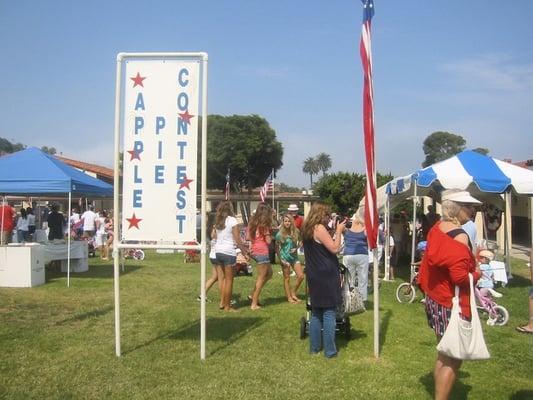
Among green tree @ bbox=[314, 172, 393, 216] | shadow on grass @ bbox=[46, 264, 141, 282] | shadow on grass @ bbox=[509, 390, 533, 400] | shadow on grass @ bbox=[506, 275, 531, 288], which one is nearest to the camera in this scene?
shadow on grass @ bbox=[509, 390, 533, 400]

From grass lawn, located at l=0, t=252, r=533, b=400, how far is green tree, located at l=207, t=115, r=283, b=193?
48.5 m

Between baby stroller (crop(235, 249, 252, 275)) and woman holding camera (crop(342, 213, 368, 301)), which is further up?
woman holding camera (crop(342, 213, 368, 301))

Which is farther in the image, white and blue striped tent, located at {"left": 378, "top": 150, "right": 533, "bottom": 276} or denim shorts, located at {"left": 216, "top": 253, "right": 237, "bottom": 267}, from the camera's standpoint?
white and blue striped tent, located at {"left": 378, "top": 150, "right": 533, "bottom": 276}

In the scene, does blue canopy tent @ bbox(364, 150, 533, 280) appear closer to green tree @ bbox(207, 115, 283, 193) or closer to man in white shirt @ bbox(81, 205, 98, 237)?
man in white shirt @ bbox(81, 205, 98, 237)

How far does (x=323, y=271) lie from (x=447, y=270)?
193cm

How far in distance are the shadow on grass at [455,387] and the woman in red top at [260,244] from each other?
3707 mm

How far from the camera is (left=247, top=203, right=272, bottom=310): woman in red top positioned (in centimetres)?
860

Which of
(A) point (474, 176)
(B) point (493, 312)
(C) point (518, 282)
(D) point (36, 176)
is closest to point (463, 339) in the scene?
(B) point (493, 312)

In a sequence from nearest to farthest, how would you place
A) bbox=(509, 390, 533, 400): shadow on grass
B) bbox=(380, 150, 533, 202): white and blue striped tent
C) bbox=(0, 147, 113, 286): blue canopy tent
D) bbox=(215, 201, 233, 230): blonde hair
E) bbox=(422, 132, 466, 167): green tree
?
bbox=(509, 390, 533, 400): shadow on grass
bbox=(215, 201, 233, 230): blonde hair
bbox=(380, 150, 533, 202): white and blue striped tent
bbox=(0, 147, 113, 286): blue canopy tent
bbox=(422, 132, 466, 167): green tree

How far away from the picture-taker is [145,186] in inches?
229

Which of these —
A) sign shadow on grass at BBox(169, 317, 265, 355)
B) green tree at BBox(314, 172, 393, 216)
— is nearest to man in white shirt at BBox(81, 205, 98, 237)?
sign shadow on grass at BBox(169, 317, 265, 355)

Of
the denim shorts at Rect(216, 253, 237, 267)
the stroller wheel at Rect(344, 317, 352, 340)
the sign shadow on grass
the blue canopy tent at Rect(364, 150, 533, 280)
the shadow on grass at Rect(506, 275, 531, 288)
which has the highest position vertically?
the blue canopy tent at Rect(364, 150, 533, 280)

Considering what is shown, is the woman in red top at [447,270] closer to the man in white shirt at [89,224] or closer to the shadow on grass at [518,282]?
the shadow on grass at [518,282]

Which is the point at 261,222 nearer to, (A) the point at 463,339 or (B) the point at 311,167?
(A) the point at 463,339
